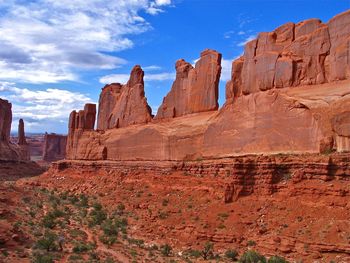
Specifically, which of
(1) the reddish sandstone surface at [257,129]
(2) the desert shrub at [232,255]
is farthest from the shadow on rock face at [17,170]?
(2) the desert shrub at [232,255]

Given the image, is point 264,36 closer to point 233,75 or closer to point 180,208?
point 233,75

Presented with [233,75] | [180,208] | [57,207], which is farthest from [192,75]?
[57,207]

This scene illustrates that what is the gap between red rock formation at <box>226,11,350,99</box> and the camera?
89.0 feet

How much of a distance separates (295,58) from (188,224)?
11.5 metres

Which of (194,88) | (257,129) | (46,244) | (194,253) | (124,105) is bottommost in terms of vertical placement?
(194,253)

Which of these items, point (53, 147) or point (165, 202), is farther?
point (53, 147)

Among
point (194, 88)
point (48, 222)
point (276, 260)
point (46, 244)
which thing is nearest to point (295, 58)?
point (194, 88)

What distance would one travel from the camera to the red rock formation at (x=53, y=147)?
4530 inches

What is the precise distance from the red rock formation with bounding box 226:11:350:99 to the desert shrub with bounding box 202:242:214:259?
1070cm

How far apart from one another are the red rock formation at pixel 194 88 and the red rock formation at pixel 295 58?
3281 mm

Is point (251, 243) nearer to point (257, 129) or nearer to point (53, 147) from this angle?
point (257, 129)

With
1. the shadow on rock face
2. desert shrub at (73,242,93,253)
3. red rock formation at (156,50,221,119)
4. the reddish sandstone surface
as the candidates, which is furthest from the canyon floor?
the shadow on rock face

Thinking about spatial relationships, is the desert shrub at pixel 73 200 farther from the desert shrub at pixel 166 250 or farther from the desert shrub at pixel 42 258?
the desert shrub at pixel 42 258

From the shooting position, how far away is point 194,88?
1531 inches
